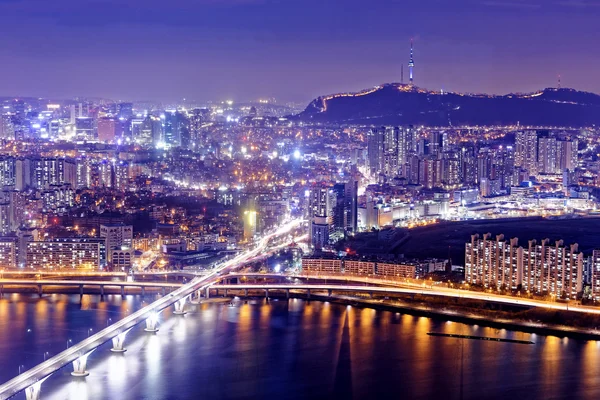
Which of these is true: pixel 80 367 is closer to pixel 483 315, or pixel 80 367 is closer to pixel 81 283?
pixel 81 283

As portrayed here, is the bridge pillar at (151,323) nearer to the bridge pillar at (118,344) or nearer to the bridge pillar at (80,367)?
the bridge pillar at (118,344)

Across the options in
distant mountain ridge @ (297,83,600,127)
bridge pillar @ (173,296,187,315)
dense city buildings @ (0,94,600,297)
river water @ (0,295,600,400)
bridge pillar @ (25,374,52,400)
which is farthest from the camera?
distant mountain ridge @ (297,83,600,127)

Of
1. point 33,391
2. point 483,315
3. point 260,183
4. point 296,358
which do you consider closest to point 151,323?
point 296,358

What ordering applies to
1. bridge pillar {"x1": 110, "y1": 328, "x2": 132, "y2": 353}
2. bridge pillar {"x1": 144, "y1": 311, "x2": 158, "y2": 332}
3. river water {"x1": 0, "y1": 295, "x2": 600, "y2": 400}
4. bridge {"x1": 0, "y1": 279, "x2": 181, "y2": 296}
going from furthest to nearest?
Result: bridge {"x1": 0, "y1": 279, "x2": 181, "y2": 296} < bridge pillar {"x1": 144, "y1": 311, "x2": 158, "y2": 332} < bridge pillar {"x1": 110, "y1": 328, "x2": 132, "y2": 353} < river water {"x1": 0, "y1": 295, "x2": 600, "y2": 400}

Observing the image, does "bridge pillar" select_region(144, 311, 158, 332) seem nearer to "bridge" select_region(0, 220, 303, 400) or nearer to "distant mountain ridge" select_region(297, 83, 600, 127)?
"bridge" select_region(0, 220, 303, 400)

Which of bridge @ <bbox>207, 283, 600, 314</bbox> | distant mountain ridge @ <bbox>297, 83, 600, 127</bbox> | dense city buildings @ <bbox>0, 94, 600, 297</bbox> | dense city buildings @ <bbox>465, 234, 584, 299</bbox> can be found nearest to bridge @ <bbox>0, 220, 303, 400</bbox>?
bridge @ <bbox>207, 283, 600, 314</bbox>

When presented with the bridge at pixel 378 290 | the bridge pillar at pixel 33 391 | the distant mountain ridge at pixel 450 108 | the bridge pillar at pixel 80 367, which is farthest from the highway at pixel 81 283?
the distant mountain ridge at pixel 450 108
